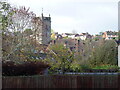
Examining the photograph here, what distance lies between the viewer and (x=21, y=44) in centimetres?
2067

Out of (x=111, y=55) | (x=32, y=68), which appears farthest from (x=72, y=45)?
(x=32, y=68)

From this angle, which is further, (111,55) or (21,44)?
(111,55)

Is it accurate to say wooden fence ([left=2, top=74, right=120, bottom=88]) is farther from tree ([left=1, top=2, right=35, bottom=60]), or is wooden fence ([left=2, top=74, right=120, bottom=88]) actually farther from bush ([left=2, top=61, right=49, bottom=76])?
tree ([left=1, top=2, right=35, bottom=60])

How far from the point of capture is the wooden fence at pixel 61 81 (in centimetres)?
1415

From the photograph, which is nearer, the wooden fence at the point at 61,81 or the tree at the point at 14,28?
the wooden fence at the point at 61,81

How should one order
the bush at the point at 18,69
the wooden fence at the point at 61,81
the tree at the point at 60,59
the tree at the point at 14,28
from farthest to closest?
the tree at the point at 60,59 < the tree at the point at 14,28 < the bush at the point at 18,69 < the wooden fence at the point at 61,81

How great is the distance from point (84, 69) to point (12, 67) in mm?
10939

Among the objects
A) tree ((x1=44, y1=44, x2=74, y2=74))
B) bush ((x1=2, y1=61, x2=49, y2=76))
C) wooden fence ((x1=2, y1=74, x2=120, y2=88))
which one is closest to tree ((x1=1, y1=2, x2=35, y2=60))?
tree ((x1=44, y1=44, x2=74, y2=74))

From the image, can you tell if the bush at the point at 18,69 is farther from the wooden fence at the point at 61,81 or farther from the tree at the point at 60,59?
the tree at the point at 60,59

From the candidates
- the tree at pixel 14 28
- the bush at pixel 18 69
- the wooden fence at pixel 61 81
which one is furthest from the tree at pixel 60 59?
the wooden fence at pixel 61 81

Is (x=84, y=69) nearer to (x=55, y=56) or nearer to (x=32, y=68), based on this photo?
(x=55, y=56)

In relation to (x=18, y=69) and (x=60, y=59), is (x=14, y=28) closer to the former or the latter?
(x=60, y=59)

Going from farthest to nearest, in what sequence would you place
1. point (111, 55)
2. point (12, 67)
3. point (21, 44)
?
point (111, 55), point (21, 44), point (12, 67)

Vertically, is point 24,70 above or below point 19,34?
below
